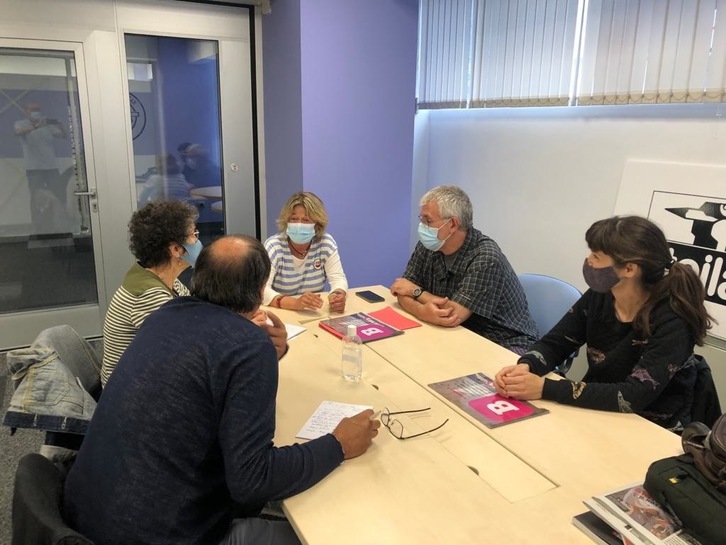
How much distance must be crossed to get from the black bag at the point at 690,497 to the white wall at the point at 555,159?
1.56 meters

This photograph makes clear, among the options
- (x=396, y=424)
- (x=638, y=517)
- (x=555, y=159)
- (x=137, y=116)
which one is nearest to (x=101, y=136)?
(x=137, y=116)

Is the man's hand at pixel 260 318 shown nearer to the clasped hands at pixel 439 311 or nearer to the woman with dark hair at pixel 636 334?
the clasped hands at pixel 439 311

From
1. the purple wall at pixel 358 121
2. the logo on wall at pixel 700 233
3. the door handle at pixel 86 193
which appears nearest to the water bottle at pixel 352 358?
the logo on wall at pixel 700 233

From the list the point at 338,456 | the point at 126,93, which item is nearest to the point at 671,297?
the point at 338,456

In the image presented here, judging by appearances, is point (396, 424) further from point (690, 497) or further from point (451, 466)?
point (690, 497)

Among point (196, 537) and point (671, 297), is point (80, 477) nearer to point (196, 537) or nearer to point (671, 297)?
point (196, 537)

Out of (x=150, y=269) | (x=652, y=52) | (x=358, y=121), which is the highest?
(x=652, y=52)

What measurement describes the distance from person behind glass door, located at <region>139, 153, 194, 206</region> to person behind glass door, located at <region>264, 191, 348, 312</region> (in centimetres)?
140

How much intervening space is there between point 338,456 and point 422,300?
1281mm

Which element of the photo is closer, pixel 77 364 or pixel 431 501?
pixel 431 501

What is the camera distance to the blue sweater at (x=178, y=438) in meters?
1.17

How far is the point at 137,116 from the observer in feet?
12.0

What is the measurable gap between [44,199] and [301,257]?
1.99m

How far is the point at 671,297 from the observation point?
1.71 metres
